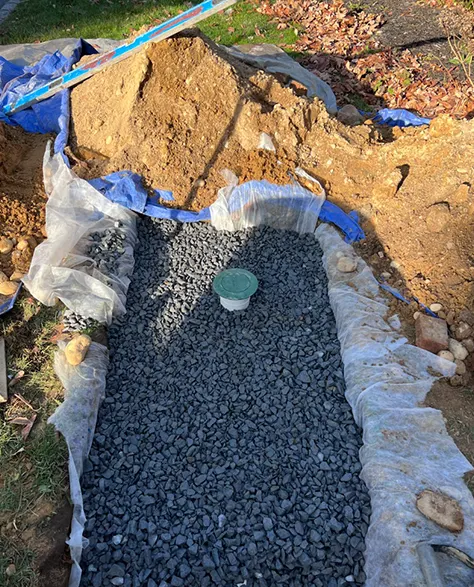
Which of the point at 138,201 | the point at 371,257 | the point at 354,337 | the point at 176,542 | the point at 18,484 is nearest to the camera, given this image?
the point at 176,542

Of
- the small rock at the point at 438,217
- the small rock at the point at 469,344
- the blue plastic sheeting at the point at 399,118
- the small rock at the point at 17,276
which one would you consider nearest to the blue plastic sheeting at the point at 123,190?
the small rock at the point at 17,276

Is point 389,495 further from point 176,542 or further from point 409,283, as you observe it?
point 409,283

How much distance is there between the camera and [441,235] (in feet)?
13.9

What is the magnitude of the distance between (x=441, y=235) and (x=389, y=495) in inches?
99.4

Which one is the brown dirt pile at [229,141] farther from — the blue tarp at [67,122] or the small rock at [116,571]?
the small rock at [116,571]

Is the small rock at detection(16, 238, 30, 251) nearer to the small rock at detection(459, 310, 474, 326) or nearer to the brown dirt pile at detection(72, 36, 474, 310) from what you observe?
the brown dirt pile at detection(72, 36, 474, 310)

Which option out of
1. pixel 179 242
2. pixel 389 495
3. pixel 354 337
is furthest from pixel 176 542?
pixel 179 242

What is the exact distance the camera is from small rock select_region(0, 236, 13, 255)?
177 inches

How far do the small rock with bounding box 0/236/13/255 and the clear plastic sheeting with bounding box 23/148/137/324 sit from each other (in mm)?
469

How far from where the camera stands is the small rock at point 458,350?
3.61 m

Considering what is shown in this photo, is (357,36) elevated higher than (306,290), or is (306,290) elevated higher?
(357,36)

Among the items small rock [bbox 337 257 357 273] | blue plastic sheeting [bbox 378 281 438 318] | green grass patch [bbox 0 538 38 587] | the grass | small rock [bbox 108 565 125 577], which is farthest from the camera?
the grass

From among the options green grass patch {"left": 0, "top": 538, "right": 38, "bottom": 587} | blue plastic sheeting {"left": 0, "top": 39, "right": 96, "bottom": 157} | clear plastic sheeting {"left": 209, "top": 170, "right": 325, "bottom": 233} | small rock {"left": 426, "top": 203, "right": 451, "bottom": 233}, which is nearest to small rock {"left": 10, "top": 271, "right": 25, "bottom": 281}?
blue plastic sheeting {"left": 0, "top": 39, "right": 96, "bottom": 157}

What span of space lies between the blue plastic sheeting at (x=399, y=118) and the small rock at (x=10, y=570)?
627 cm
